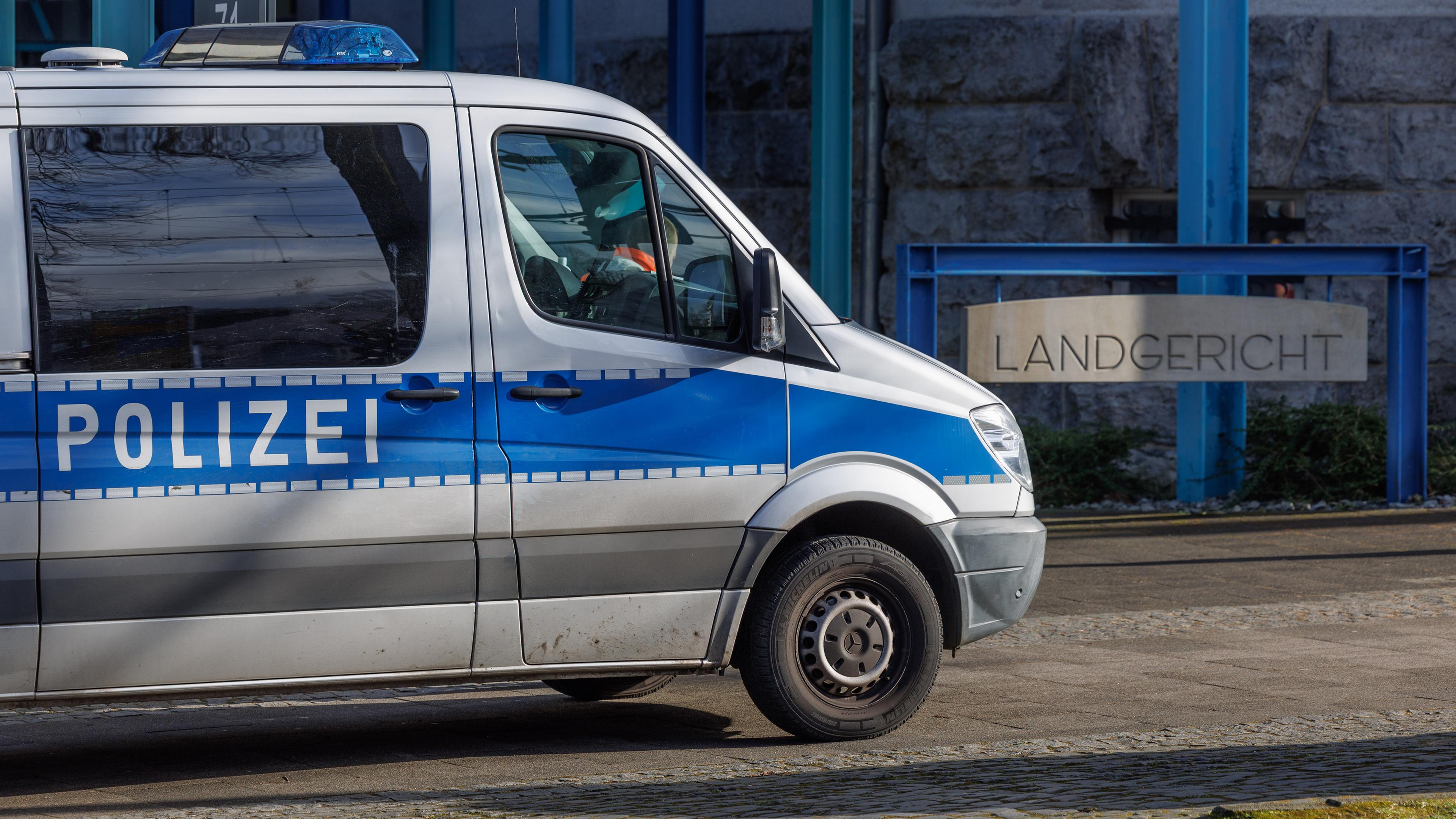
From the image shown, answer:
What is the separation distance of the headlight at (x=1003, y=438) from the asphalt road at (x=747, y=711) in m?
0.87

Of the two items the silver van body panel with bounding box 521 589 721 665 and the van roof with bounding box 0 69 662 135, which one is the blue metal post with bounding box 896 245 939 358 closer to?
the van roof with bounding box 0 69 662 135

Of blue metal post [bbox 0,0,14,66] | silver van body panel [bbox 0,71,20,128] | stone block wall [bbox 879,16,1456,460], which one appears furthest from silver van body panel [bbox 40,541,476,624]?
stone block wall [bbox 879,16,1456,460]

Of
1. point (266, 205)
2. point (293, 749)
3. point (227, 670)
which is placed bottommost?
point (293, 749)

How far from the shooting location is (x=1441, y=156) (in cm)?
1450

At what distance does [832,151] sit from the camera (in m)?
14.6

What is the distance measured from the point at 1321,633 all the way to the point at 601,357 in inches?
157

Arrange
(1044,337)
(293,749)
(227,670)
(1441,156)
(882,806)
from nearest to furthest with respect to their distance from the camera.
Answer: (882,806) < (227,670) < (293,749) < (1044,337) < (1441,156)

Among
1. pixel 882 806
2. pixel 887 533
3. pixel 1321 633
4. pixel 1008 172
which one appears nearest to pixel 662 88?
pixel 1008 172

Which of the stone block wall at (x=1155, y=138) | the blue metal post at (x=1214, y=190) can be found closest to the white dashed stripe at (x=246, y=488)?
the blue metal post at (x=1214, y=190)

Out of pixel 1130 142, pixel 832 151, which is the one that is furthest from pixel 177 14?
pixel 1130 142

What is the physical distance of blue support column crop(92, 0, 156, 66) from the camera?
8.50 m

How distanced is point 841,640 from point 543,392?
1.32 meters

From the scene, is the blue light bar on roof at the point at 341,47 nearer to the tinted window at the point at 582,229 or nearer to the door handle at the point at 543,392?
the tinted window at the point at 582,229

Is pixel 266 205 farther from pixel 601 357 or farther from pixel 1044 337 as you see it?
pixel 1044 337
